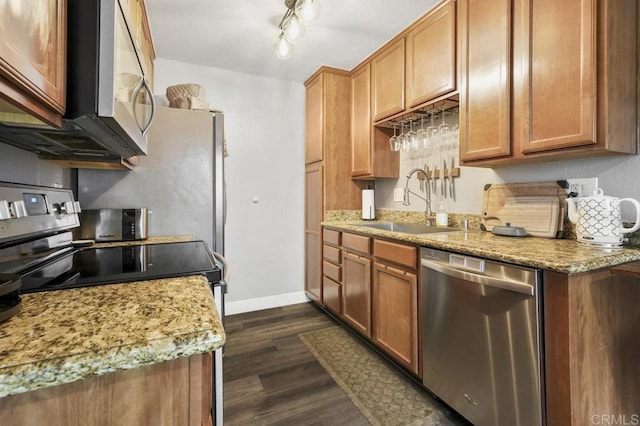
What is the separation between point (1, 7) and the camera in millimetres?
479

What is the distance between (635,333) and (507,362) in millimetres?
578

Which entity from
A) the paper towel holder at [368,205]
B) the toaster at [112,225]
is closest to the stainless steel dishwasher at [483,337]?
the paper towel holder at [368,205]

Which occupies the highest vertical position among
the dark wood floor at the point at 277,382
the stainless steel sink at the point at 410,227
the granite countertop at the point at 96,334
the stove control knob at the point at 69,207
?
the stove control knob at the point at 69,207

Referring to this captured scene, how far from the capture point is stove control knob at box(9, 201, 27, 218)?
0.89m

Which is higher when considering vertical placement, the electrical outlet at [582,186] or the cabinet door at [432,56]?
the cabinet door at [432,56]

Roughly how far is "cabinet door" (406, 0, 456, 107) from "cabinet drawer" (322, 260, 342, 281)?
1.49m

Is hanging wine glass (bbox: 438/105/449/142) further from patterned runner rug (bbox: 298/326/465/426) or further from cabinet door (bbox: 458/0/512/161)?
patterned runner rug (bbox: 298/326/465/426)

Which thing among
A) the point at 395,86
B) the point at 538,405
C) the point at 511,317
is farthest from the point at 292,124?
the point at 538,405

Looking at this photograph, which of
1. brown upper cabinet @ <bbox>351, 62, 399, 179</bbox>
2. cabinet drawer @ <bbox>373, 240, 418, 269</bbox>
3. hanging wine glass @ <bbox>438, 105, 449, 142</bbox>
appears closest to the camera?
cabinet drawer @ <bbox>373, 240, 418, 269</bbox>

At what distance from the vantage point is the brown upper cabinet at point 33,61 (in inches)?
20.0

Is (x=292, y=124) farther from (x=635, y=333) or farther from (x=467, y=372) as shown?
(x=635, y=333)

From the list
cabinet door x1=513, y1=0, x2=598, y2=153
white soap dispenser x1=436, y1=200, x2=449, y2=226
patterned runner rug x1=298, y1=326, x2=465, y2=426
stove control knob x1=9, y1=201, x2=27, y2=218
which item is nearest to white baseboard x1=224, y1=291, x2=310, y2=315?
patterned runner rug x1=298, y1=326, x2=465, y2=426

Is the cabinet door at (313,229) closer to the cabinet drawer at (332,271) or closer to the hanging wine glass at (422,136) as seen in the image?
the cabinet drawer at (332,271)

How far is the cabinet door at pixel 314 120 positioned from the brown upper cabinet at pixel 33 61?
240cm
